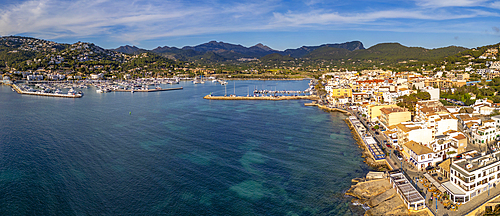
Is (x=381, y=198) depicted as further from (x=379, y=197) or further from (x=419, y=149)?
(x=419, y=149)

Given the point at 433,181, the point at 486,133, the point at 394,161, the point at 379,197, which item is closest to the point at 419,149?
the point at 394,161

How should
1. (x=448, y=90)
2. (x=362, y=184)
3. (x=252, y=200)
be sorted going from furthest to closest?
(x=448, y=90), (x=362, y=184), (x=252, y=200)

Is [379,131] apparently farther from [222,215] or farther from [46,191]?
[46,191]

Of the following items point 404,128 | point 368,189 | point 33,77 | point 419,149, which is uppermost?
point 33,77

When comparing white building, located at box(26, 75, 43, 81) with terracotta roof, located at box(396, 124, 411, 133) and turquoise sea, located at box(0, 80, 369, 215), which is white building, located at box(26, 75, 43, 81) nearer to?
turquoise sea, located at box(0, 80, 369, 215)

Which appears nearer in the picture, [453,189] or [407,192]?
[453,189]

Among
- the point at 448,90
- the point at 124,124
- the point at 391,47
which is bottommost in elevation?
the point at 124,124

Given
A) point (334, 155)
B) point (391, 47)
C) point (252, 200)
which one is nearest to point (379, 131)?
point (334, 155)
